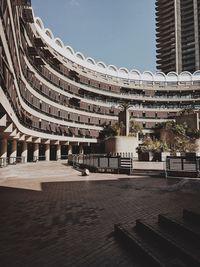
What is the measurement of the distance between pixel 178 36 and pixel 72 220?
116740mm

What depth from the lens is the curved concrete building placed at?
30.9 m

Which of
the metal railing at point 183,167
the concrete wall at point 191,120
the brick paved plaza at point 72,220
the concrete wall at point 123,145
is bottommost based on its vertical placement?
the brick paved plaza at point 72,220

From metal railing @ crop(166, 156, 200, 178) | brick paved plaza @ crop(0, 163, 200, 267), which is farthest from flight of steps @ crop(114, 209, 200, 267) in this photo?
metal railing @ crop(166, 156, 200, 178)

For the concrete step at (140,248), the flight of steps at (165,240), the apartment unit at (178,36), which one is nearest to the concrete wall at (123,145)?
the flight of steps at (165,240)

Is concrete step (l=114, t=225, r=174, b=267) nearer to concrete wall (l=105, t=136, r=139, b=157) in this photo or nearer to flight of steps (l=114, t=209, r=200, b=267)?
flight of steps (l=114, t=209, r=200, b=267)

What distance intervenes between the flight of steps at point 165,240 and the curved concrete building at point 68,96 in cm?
1308

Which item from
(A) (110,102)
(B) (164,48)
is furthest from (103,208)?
(B) (164,48)

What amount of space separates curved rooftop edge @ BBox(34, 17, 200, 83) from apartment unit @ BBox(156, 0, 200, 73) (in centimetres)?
3321

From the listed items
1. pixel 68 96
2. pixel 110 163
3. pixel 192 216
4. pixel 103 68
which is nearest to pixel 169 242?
pixel 192 216

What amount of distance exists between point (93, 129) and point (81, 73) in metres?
14.0

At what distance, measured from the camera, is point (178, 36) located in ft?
350

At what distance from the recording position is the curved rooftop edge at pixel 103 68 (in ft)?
158

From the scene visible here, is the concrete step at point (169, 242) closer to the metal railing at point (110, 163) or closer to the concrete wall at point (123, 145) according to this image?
the metal railing at point (110, 163)

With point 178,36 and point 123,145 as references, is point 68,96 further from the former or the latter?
point 178,36
